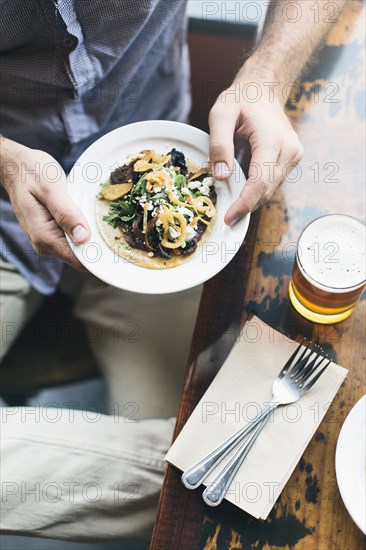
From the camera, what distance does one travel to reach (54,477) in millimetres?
1196

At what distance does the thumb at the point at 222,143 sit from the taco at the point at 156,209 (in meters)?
0.04

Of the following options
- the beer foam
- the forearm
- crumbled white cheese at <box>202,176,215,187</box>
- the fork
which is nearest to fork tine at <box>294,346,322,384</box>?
the fork

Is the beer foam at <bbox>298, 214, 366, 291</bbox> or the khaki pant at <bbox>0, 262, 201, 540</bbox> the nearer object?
the beer foam at <bbox>298, 214, 366, 291</bbox>

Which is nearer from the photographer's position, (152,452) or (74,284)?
(152,452)

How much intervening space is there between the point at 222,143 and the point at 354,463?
0.64 meters

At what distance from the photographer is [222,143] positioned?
3.75 feet

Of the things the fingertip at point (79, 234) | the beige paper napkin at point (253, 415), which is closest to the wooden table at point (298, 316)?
the beige paper napkin at point (253, 415)

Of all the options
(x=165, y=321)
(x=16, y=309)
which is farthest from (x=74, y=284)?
(x=165, y=321)

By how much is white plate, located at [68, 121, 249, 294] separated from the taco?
2cm

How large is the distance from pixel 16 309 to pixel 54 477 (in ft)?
1.66

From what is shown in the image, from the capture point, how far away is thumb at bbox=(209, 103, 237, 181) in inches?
45.1

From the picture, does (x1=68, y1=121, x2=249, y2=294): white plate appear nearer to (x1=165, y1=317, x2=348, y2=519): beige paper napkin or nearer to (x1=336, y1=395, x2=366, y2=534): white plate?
(x1=165, y1=317, x2=348, y2=519): beige paper napkin

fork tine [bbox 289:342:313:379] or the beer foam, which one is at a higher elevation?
the beer foam

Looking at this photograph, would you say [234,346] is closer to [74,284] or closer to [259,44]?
[259,44]
